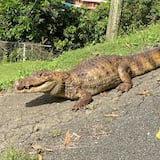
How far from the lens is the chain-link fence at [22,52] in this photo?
54.4 feet

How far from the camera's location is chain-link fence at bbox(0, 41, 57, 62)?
16594 mm

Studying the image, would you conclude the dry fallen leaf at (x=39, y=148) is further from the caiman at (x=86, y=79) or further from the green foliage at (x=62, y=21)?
the green foliage at (x=62, y=21)

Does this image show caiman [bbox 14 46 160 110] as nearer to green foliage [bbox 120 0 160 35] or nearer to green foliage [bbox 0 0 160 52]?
green foliage [bbox 0 0 160 52]

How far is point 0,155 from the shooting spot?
5.82 meters

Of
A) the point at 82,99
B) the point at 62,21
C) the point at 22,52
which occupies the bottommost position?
the point at 22,52

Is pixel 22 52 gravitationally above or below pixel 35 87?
below

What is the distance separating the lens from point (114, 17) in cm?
1362

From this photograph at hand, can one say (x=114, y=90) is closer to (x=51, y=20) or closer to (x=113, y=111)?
(x=113, y=111)

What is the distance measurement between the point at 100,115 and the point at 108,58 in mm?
1431

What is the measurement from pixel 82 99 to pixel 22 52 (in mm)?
9831

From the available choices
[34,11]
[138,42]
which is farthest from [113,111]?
[34,11]

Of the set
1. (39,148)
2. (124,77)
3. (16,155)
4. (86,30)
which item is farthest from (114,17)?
(16,155)

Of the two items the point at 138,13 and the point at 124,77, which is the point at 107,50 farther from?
the point at 138,13

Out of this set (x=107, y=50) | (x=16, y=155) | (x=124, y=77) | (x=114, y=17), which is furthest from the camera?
(x=114, y=17)
